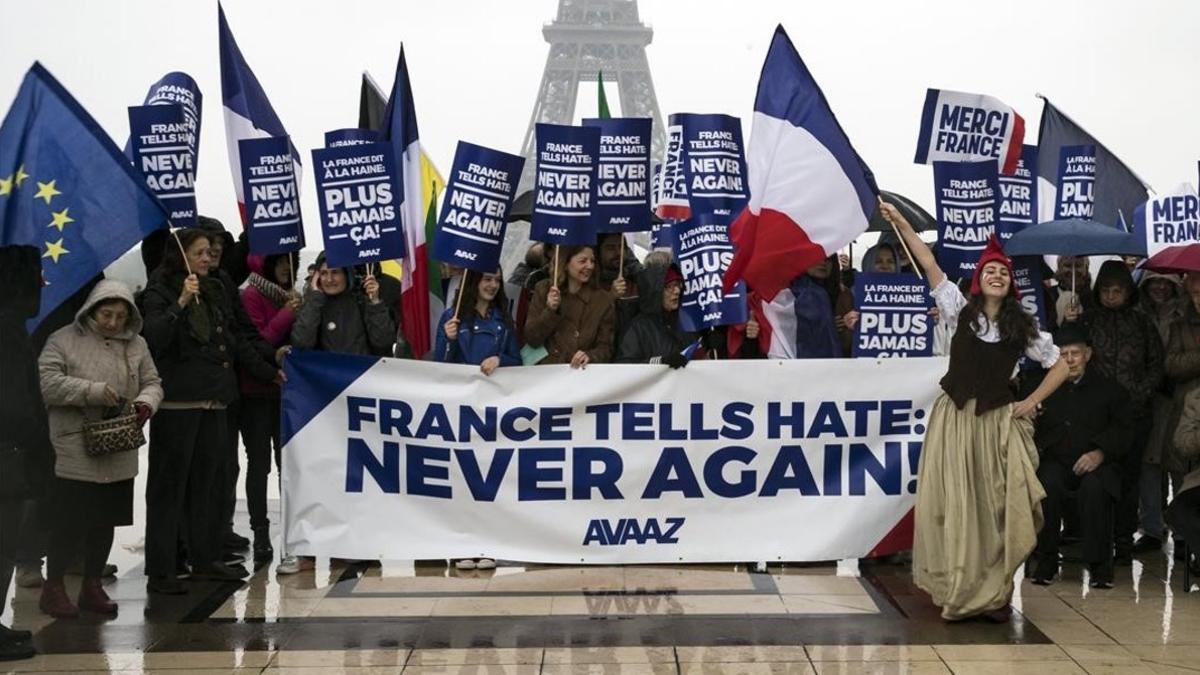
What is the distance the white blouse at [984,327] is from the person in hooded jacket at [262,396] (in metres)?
3.89

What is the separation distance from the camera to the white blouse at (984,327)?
7.93m

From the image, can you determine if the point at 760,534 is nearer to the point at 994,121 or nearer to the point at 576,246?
the point at 576,246

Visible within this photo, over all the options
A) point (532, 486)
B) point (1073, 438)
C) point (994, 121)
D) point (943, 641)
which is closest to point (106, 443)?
point (532, 486)

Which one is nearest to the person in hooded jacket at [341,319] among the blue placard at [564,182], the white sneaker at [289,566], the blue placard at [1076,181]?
the blue placard at [564,182]

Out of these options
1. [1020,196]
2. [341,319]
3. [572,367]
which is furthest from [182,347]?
[1020,196]

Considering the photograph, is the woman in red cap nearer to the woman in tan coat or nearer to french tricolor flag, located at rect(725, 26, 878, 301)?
french tricolor flag, located at rect(725, 26, 878, 301)

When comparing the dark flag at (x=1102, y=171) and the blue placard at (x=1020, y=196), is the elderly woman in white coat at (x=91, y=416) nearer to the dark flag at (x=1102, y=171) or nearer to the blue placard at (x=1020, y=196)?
the blue placard at (x=1020, y=196)

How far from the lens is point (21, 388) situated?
7.09m

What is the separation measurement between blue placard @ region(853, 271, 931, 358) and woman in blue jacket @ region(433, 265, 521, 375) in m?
2.08

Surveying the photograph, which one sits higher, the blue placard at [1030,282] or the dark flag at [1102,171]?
the dark flag at [1102,171]

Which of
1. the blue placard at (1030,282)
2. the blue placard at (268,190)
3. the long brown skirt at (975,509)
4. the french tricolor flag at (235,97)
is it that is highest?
the french tricolor flag at (235,97)

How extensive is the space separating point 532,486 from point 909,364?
2294 millimetres

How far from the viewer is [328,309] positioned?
9.12 m

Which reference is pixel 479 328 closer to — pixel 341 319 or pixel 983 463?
→ pixel 341 319
